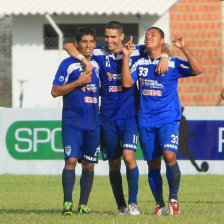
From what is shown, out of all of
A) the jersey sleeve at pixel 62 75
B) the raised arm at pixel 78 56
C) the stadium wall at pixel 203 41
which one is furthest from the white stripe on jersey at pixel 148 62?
the stadium wall at pixel 203 41

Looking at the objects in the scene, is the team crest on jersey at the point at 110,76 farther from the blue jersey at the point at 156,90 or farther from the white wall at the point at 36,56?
the white wall at the point at 36,56

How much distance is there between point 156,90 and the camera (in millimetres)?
9070

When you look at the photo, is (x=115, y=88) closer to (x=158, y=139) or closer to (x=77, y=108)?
(x=77, y=108)

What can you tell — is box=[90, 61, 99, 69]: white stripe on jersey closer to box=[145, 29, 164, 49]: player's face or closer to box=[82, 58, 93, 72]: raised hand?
box=[82, 58, 93, 72]: raised hand

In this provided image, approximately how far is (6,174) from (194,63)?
23.8 feet

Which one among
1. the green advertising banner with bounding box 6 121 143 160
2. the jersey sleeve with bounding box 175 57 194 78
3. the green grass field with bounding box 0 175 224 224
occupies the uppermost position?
the jersey sleeve with bounding box 175 57 194 78

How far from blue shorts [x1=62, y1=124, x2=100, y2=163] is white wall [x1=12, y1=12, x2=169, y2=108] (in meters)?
10.2

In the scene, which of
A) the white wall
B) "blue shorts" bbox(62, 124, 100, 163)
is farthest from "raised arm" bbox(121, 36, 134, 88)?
the white wall

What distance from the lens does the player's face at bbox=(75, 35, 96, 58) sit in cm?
913

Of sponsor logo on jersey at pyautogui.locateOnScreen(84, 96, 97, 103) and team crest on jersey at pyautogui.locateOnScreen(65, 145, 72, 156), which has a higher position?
sponsor logo on jersey at pyautogui.locateOnScreen(84, 96, 97, 103)

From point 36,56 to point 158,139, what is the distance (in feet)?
39.7

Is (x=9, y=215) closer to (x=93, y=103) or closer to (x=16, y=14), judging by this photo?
(x=93, y=103)

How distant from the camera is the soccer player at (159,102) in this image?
9.05m

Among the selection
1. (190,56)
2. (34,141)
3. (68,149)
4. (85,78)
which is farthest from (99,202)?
(34,141)
